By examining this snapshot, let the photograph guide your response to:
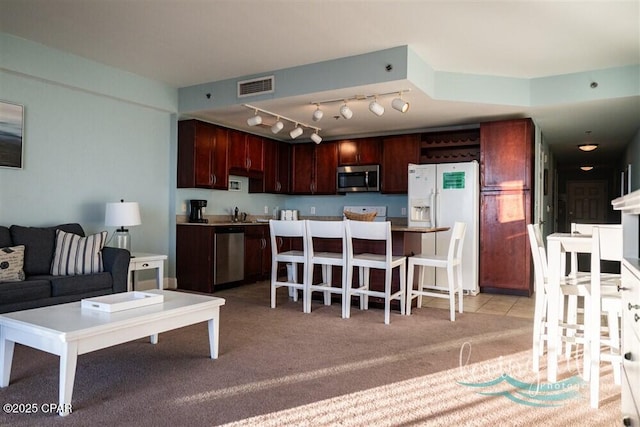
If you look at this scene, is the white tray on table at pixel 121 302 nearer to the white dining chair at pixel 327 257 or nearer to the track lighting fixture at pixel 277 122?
the white dining chair at pixel 327 257

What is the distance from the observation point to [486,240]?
17.9 feet

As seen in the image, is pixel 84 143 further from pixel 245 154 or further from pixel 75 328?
pixel 75 328

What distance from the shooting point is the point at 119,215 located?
14.5 ft

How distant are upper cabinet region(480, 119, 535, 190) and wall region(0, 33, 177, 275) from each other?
3.91 metres

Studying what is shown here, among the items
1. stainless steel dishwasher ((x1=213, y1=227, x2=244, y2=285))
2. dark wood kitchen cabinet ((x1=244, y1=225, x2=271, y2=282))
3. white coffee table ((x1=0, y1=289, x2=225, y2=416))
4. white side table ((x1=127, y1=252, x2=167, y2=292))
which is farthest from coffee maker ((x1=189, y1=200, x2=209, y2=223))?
white coffee table ((x1=0, y1=289, x2=225, y2=416))

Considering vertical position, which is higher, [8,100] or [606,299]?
[8,100]

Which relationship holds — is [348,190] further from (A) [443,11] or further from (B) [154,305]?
(B) [154,305]

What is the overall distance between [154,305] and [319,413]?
1.22 m

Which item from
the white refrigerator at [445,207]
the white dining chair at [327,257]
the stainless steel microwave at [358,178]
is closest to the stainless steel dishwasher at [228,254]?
the white dining chair at [327,257]

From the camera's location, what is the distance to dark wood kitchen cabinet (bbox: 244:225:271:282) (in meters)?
5.88

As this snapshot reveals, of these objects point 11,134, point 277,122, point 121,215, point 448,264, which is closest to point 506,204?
point 448,264

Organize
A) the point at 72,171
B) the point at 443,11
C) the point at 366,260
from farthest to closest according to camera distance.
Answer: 1. the point at 72,171
2. the point at 366,260
3. the point at 443,11

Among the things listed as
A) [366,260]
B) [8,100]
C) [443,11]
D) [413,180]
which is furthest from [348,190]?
[8,100]

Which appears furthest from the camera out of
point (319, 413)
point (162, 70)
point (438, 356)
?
point (162, 70)
